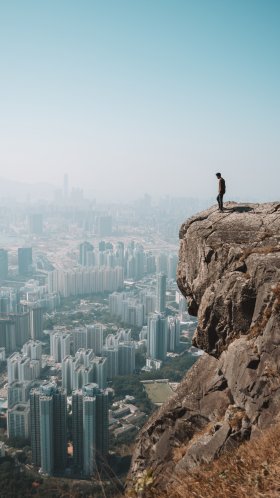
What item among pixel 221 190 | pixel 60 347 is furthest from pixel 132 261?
pixel 221 190

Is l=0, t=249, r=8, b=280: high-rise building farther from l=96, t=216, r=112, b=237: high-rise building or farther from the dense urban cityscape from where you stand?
l=96, t=216, r=112, b=237: high-rise building

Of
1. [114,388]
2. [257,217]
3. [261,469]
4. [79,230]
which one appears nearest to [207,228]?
[257,217]

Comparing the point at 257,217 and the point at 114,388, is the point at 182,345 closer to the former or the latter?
the point at 114,388

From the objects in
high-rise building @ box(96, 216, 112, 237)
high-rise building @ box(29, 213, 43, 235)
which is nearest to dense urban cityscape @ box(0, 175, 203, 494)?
high-rise building @ box(29, 213, 43, 235)

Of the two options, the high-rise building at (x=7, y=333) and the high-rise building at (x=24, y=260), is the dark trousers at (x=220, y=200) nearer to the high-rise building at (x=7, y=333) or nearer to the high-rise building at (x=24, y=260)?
the high-rise building at (x=7, y=333)

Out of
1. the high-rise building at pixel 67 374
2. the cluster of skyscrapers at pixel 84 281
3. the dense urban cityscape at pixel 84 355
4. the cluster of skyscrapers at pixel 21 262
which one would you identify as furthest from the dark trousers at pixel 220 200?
the cluster of skyscrapers at pixel 21 262
